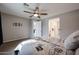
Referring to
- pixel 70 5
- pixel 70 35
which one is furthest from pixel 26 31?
pixel 70 5

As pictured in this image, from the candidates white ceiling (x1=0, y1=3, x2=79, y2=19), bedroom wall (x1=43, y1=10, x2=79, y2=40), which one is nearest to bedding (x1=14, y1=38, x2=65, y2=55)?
bedroom wall (x1=43, y1=10, x2=79, y2=40)

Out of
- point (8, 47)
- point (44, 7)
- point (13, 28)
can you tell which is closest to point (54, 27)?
point (44, 7)

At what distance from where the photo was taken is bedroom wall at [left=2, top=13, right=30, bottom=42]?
5.46 ft

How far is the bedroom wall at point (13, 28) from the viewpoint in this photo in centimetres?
166

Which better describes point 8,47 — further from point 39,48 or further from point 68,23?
point 68,23

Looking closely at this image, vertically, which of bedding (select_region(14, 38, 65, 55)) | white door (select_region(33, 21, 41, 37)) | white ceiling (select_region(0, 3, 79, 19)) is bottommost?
bedding (select_region(14, 38, 65, 55))

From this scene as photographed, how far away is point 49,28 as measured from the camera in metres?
1.78

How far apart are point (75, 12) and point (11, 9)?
1.04 metres

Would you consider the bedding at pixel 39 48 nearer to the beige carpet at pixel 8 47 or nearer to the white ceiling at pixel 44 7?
the beige carpet at pixel 8 47

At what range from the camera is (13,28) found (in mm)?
1728

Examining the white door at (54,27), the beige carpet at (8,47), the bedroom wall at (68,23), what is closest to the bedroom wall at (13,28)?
the beige carpet at (8,47)

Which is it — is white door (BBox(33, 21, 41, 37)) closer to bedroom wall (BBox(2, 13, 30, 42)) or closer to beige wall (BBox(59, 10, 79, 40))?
bedroom wall (BBox(2, 13, 30, 42))
